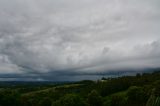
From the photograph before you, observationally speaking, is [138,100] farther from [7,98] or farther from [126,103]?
[7,98]

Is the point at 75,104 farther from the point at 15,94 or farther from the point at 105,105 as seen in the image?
the point at 15,94

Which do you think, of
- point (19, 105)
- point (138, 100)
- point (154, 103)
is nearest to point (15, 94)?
point (19, 105)

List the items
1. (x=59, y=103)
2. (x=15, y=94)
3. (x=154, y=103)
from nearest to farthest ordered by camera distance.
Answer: (x=154, y=103)
(x=59, y=103)
(x=15, y=94)

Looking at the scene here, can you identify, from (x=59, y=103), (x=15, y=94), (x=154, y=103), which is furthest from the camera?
(x=15, y=94)

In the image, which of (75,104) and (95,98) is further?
(95,98)

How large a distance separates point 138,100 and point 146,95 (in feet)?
22.0

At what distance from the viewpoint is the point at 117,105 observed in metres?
192

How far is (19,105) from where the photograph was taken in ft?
630

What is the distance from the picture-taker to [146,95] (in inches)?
7579

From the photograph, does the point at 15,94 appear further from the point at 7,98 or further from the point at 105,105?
the point at 105,105

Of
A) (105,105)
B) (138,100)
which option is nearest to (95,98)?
(105,105)

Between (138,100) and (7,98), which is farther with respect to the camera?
(138,100)

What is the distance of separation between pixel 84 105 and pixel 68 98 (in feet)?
31.4

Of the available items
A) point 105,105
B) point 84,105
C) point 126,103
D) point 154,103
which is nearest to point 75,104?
point 84,105
